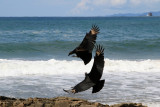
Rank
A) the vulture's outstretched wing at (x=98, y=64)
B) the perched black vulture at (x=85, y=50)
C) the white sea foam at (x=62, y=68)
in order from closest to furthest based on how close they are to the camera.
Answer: the vulture's outstretched wing at (x=98, y=64), the perched black vulture at (x=85, y=50), the white sea foam at (x=62, y=68)

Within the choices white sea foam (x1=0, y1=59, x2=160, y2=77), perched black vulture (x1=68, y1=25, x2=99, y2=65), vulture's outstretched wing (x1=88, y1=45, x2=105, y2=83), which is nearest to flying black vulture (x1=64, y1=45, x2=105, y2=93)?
vulture's outstretched wing (x1=88, y1=45, x2=105, y2=83)

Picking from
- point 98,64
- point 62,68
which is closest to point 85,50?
point 98,64

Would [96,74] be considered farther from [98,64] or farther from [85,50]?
[85,50]

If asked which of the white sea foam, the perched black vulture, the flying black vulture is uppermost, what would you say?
the perched black vulture

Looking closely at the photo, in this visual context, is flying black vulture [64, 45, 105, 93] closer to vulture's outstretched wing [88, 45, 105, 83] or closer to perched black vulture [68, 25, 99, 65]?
vulture's outstretched wing [88, 45, 105, 83]

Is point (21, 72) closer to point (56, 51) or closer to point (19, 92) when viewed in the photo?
point (19, 92)

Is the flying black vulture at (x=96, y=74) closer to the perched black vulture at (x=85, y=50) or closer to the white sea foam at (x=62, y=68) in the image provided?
the perched black vulture at (x=85, y=50)

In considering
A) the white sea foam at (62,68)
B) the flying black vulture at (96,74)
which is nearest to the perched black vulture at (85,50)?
the flying black vulture at (96,74)

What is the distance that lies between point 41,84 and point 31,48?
12024 millimetres

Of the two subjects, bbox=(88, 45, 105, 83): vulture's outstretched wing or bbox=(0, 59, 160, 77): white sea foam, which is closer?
bbox=(88, 45, 105, 83): vulture's outstretched wing

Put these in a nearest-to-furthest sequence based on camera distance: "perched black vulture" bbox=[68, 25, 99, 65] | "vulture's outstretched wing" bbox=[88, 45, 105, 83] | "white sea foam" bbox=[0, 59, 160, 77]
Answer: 1. "vulture's outstretched wing" bbox=[88, 45, 105, 83]
2. "perched black vulture" bbox=[68, 25, 99, 65]
3. "white sea foam" bbox=[0, 59, 160, 77]

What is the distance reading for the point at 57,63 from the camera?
15.1 metres

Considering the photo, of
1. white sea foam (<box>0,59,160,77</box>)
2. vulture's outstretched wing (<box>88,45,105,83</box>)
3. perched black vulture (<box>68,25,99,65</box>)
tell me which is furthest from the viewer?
white sea foam (<box>0,59,160,77</box>)

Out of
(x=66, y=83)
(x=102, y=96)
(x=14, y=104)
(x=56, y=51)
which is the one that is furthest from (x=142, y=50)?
(x=14, y=104)
